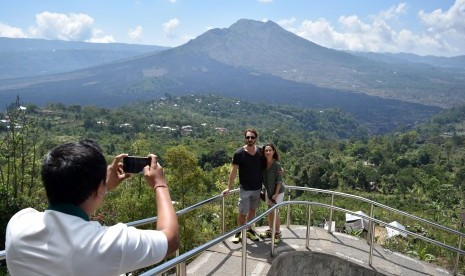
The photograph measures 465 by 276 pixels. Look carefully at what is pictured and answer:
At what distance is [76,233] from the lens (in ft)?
4.88

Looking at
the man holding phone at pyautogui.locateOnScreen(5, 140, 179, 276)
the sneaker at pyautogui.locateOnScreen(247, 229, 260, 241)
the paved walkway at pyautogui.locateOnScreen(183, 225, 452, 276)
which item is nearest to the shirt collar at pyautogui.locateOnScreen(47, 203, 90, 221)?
the man holding phone at pyautogui.locateOnScreen(5, 140, 179, 276)

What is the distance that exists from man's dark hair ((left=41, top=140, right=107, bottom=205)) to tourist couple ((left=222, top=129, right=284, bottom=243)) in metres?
3.89

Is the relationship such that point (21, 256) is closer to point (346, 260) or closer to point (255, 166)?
point (255, 166)

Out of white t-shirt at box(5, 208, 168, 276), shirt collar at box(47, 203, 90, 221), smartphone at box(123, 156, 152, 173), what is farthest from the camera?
smartphone at box(123, 156, 152, 173)

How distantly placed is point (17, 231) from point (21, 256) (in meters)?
0.10

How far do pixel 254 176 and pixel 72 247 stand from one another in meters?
4.26

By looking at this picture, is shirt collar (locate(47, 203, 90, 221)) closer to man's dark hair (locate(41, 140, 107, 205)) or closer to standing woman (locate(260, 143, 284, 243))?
man's dark hair (locate(41, 140, 107, 205))

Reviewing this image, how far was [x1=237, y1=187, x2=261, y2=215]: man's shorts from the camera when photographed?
5691 mm

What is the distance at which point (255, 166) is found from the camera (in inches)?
221

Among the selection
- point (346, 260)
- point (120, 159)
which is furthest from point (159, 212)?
point (346, 260)

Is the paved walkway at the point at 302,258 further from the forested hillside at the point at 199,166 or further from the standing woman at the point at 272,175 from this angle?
the forested hillside at the point at 199,166

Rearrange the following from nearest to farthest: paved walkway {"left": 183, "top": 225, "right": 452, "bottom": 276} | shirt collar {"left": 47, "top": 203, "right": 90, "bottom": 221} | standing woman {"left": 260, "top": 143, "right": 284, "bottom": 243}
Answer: shirt collar {"left": 47, "top": 203, "right": 90, "bottom": 221}
paved walkway {"left": 183, "top": 225, "right": 452, "bottom": 276}
standing woman {"left": 260, "top": 143, "right": 284, "bottom": 243}

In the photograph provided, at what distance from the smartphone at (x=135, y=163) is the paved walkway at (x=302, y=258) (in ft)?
9.54

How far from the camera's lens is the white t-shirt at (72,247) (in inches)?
57.9
